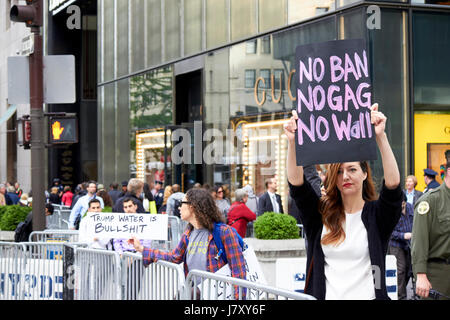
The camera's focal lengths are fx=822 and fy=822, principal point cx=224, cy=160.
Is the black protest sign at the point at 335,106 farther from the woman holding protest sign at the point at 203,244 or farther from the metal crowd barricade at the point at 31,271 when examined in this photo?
the metal crowd barricade at the point at 31,271

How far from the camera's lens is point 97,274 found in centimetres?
813

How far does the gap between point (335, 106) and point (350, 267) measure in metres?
0.97

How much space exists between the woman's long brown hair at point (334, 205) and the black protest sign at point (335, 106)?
127mm

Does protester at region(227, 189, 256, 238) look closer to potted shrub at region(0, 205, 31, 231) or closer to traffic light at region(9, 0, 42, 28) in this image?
traffic light at region(9, 0, 42, 28)

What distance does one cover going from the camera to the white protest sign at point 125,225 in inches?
334

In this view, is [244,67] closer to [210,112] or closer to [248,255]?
[210,112]

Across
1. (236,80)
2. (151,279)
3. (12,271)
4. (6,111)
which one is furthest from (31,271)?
(6,111)

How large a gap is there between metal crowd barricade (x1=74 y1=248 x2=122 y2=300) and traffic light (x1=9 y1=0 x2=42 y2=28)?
3.99 meters

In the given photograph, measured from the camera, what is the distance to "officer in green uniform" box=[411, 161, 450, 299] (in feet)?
22.9

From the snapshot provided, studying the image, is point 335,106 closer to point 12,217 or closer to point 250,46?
point 12,217

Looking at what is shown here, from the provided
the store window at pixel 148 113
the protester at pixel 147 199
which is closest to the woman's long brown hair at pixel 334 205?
the protester at pixel 147 199

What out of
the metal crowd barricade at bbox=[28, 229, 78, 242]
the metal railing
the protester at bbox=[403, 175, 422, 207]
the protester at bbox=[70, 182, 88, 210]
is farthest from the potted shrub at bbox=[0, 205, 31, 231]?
the protester at bbox=[403, 175, 422, 207]
